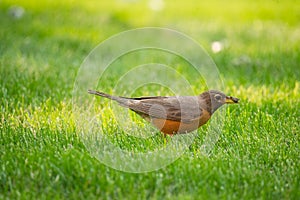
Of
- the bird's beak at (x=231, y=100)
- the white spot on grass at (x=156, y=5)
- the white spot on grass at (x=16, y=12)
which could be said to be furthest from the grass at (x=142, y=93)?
the white spot on grass at (x=156, y=5)

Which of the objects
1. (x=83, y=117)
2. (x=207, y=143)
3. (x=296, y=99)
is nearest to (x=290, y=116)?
(x=296, y=99)

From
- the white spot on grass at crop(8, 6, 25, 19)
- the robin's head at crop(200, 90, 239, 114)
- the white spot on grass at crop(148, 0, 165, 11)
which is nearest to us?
the robin's head at crop(200, 90, 239, 114)

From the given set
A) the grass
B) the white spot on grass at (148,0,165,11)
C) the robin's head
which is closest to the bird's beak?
the robin's head

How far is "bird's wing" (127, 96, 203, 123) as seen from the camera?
14.6 feet

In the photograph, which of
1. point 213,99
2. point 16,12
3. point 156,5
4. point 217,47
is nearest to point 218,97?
point 213,99

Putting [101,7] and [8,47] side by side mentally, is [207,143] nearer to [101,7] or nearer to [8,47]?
[8,47]

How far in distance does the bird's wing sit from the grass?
0.24 meters

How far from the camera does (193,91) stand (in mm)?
6008

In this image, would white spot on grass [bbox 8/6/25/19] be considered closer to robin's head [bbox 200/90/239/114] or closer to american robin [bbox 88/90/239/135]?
american robin [bbox 88/90/239/135]

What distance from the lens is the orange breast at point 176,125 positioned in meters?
4.46

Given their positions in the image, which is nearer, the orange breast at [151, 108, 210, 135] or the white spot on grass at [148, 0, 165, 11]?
the orange breast at [151, 108, 210, 135]

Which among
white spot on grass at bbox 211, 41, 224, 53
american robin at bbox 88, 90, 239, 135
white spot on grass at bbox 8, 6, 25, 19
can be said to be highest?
white spot on grass at bbox 8, 6, 25, 19

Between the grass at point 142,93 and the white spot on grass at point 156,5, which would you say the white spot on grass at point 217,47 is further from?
the white spot on grass at point 156,5

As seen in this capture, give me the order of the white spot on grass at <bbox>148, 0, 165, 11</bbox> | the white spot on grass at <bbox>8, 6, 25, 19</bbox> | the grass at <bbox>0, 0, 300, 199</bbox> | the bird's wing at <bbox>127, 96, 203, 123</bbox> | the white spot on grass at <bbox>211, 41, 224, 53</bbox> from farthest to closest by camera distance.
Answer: the white spot on grass at <bbox>148, 0, 165, 11</bbox> < the white spot on grass at <bbox>8, 6, 25, 19</bbox> < the white spot on grass at <bbox>211, 41, 224, 53</bbox> < the bird's wing at <bbox>127, 96, 203, 123</bbox> < the grass at <bbox>0, 0, 300, 199</bbox>
